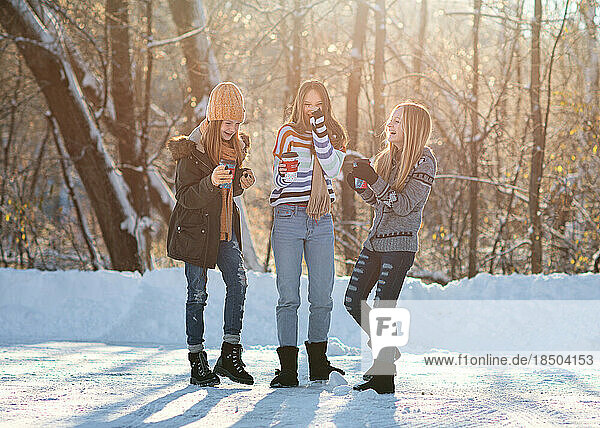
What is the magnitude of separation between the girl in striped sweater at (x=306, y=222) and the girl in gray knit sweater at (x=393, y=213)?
195mm

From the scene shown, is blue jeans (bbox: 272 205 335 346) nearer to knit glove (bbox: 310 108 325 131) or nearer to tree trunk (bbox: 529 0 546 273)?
knit glove (bbox: 310 108 325 131)

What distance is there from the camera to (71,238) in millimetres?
12688

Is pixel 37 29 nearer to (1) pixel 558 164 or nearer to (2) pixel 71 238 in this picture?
(2) pixel 71 238

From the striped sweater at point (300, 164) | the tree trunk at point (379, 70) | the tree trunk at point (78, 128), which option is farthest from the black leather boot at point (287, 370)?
the tree trunk at point (78, 128)

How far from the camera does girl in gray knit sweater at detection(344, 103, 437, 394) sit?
14.0ft

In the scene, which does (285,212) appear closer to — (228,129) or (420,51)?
(228,129)

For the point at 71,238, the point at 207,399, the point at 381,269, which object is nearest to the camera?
the point at 207,399

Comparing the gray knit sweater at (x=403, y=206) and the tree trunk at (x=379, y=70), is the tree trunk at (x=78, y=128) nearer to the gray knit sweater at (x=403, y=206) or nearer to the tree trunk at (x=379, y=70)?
the tree trunk at (x=379, y=70)

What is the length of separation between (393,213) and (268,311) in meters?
4.22

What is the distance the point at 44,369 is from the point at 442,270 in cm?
806

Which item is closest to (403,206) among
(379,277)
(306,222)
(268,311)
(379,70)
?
(379,277)

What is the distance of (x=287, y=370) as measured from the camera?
4480mm

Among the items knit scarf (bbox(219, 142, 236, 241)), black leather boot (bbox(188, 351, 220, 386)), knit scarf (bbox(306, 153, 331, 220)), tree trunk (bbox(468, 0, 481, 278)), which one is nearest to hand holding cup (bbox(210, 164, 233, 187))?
knit scarf (bbox(219, 142, 236, 241))

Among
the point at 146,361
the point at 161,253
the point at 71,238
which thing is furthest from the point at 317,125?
the point at 161,253
